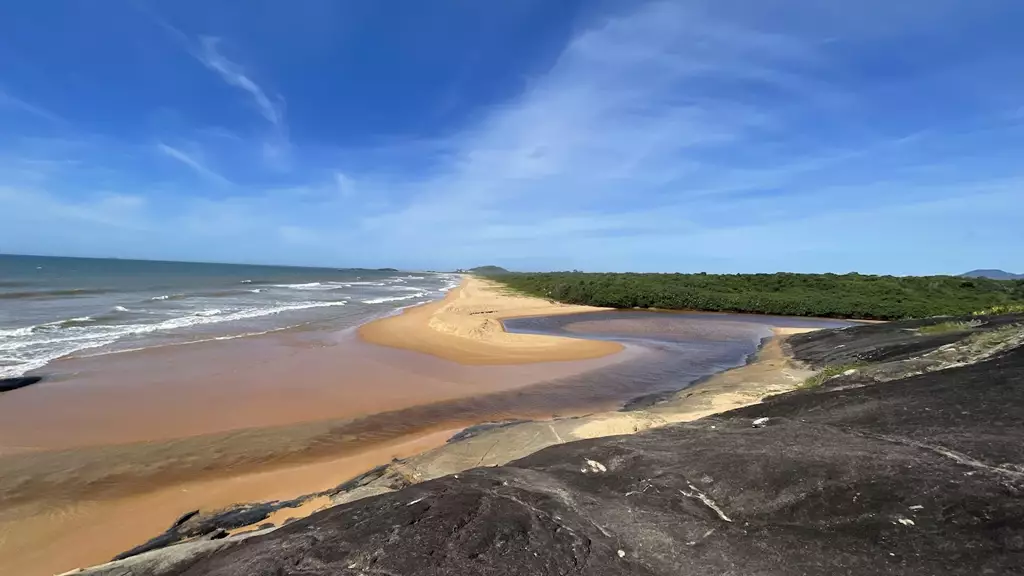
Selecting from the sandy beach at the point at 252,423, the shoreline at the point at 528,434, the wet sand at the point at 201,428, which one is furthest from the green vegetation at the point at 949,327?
the wet sand at the point at 201,428

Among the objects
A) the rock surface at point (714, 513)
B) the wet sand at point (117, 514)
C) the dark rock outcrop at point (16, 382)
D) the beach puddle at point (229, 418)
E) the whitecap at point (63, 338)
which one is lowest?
the wet sand at point (117, 514)

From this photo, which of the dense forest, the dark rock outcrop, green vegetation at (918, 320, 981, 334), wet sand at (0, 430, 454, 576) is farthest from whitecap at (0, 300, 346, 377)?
the dense forest

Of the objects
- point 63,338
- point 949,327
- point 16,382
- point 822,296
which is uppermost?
point 822,296

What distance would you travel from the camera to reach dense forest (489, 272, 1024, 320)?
3856 centimetres

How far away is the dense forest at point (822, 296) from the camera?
3856cm

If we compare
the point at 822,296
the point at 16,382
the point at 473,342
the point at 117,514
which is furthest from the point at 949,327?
the point at 822,296

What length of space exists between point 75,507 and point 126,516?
37.4 inches

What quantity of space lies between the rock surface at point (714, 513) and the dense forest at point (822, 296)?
3649 cm

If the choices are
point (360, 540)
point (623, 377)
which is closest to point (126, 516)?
point (360, 540)

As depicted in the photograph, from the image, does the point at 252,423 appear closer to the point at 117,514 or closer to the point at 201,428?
the point at 201,428

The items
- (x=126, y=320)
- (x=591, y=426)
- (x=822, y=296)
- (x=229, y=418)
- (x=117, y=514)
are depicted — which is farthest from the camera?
(x=822, y=296)

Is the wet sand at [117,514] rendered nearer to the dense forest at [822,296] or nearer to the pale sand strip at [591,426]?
the pale sand strip at [591,426]

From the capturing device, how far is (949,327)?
1505cm

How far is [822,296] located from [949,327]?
3150 centimetres
